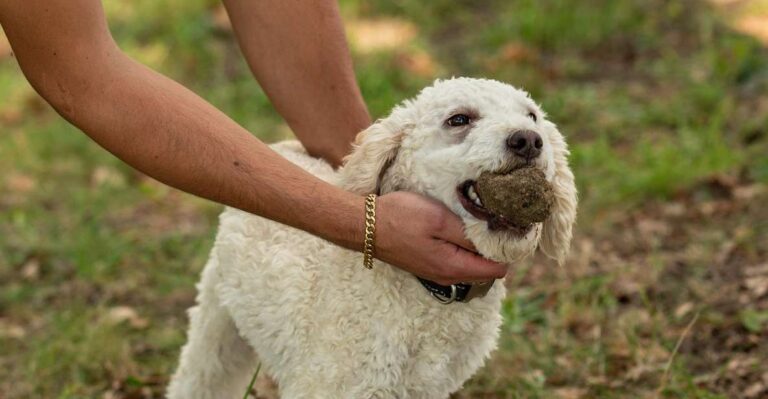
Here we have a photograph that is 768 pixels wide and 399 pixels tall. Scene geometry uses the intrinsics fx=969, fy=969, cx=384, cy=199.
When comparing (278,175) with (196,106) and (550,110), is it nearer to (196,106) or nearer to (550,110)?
(196,106)

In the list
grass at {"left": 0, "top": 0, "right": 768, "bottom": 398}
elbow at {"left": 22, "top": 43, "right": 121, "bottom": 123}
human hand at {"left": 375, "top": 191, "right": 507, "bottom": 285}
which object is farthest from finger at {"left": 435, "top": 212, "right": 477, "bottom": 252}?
grass at {"left": 0, "top": 0, "right": 768, "bottom": 398}

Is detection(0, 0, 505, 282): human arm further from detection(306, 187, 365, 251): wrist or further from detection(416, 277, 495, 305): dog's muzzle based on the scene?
detection(416, 277, 495, 305): dog's muzzle

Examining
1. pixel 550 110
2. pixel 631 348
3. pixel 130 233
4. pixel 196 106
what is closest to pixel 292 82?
pixel 196 106

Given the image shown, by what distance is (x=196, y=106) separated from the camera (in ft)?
7.56

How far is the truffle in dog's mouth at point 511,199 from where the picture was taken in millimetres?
2158

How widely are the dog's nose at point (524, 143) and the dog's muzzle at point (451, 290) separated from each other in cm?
37

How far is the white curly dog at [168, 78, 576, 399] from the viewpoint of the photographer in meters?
2.28

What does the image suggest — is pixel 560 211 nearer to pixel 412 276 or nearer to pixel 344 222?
pixel 412 276

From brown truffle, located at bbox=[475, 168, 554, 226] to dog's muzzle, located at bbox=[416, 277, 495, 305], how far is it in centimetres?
27

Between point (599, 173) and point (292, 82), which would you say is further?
point (599, 173)

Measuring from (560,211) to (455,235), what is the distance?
35 centimetres

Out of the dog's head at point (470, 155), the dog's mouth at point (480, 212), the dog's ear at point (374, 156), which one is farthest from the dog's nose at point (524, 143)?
the dog's ear at point (374, 156)

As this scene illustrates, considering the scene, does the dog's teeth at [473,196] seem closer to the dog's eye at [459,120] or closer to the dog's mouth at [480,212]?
the dog's mouth at [480,212]

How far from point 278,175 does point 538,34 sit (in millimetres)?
4562
